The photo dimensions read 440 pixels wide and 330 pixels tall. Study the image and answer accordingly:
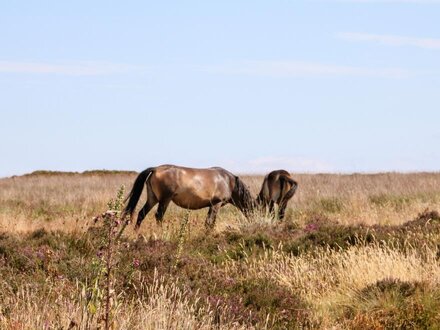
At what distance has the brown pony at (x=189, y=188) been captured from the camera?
782 inches

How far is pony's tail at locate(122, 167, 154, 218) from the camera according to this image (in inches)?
755

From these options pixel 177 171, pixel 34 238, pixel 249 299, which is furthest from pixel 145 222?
pixel 249 299

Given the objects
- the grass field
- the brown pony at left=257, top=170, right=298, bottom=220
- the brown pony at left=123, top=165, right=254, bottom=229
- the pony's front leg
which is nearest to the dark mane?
the brown pony at left=123, top=165, right=254, bottom=229

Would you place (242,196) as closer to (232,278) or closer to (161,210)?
(161,210)

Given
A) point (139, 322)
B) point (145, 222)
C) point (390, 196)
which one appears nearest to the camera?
point (139, 322)

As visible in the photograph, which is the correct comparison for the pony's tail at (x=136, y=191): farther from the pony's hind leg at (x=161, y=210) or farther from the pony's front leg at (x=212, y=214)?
the pony's front leg at (x=212, y=214)

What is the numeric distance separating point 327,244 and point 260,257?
1314 millimetres

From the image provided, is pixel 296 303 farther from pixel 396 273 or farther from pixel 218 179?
pixel 218 179

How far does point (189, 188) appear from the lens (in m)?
20.1

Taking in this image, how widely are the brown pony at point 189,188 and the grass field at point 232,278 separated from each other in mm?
1194

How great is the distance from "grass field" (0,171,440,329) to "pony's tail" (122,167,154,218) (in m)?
0.60

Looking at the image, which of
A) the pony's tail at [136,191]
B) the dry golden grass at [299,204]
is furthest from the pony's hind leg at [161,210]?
the pony's tail at [136,191]

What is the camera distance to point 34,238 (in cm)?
1424

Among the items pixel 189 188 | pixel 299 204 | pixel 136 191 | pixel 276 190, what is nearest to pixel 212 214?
pixel 189 188
